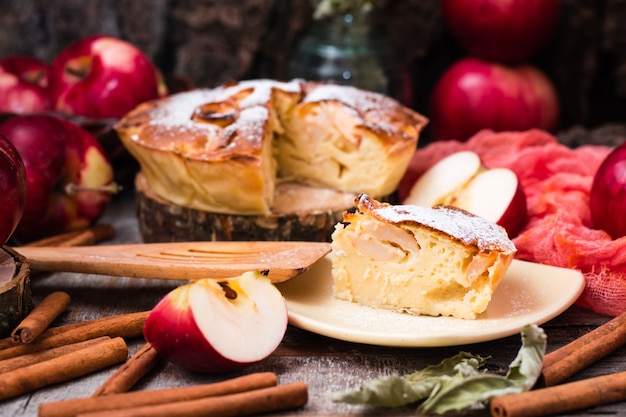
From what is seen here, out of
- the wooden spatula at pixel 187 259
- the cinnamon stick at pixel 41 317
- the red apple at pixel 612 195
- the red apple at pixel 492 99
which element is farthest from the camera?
the red apple at pixel 492 99

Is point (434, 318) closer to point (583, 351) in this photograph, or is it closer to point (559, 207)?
point (583, 351)

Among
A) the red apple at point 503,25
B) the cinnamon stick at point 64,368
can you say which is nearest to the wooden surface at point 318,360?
the cinnamon stick at point 64,368

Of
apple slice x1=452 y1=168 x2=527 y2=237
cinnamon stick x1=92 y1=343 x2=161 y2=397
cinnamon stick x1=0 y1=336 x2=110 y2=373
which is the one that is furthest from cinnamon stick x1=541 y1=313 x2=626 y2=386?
cinnamon stick x1=0 y1=336 x2=110 y2=373

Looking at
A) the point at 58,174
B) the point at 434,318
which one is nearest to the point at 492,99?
the point at 434,318

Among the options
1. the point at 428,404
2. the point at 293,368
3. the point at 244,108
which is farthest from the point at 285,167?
the point at 428,404

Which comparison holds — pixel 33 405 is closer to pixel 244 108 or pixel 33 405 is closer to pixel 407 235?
pixel 407 235

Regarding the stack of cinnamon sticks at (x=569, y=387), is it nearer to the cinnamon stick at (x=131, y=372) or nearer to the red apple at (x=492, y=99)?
the cinnamon stick at (x=131, y=372)
